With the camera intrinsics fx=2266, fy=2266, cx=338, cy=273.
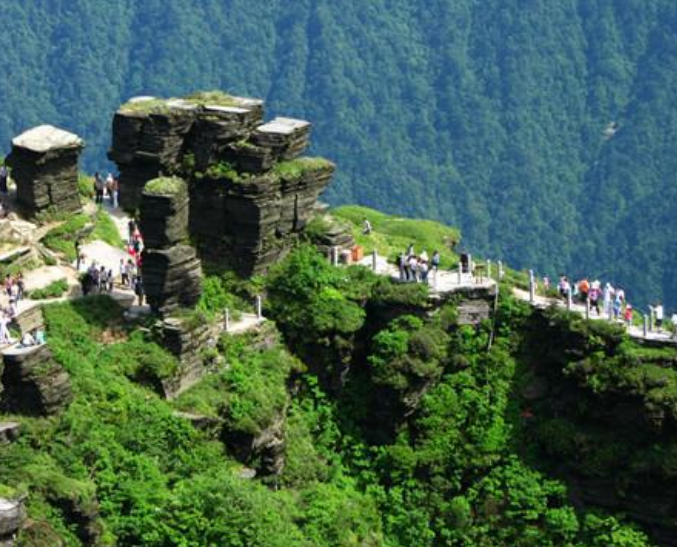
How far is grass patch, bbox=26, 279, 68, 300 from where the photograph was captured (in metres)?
79.3

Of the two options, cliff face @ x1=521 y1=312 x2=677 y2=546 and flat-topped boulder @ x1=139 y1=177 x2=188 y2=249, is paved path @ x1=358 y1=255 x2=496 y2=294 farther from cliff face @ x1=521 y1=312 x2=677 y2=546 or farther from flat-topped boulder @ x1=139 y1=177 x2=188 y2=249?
flat-topped boulder @ x1=139 y1=177 x2=188 y2=249

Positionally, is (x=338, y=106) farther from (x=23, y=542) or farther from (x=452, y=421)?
(x=23, y=542)

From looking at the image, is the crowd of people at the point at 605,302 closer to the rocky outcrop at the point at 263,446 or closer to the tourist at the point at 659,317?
the tourist at the point at 659,317

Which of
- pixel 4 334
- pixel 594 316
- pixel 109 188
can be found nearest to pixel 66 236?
pixel 109 188

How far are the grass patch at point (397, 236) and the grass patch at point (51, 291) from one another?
13081 mm

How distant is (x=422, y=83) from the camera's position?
191m

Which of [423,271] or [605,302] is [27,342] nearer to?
[423,271]

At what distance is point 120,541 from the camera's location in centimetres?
6888

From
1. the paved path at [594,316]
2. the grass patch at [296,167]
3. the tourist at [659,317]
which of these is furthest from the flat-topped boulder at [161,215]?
the tourist at [659,317]

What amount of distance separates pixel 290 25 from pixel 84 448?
122412mm

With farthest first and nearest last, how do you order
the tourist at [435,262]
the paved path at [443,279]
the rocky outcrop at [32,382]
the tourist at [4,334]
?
the tourist at [435,262] < the paved path at [443,279] < the tourist at [4,334] < the rocky outcrop at [32,382]

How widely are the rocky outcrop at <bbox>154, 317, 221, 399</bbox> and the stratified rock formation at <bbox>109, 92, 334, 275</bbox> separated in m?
6.02

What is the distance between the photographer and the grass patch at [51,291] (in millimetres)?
79312

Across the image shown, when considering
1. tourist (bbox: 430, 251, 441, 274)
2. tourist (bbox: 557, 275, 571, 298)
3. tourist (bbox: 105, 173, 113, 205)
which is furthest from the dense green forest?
tourist (bbox: 557, 275, 571, 298)
